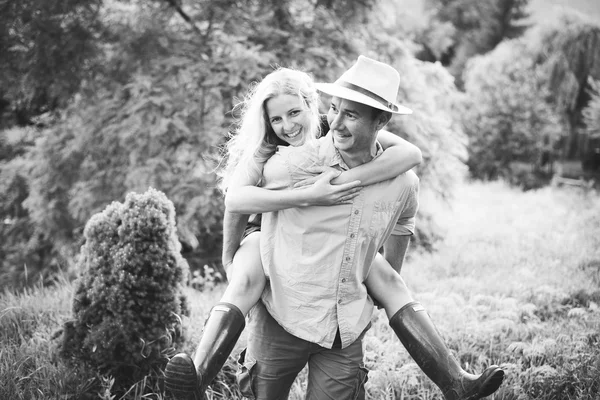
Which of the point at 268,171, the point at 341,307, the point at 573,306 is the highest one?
the point at 268,171

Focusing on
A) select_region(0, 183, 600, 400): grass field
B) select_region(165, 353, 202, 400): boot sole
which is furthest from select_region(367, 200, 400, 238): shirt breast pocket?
select_region(0, 183, 600, 400): grass field

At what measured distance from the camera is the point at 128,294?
2947mm

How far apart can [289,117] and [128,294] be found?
4.78 feet

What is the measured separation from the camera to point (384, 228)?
212 cm

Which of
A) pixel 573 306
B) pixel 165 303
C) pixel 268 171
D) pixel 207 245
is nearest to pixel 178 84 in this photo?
pixel 207 245

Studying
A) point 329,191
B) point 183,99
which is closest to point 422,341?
point 329,191

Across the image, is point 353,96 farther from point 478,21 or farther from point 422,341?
point 478,21

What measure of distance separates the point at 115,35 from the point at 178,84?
115 centimetres

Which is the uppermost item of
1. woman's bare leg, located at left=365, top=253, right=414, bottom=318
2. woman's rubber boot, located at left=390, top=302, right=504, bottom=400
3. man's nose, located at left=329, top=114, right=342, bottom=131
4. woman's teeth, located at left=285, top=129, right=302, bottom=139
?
man's nose, located at left=329, top=114, right=342, bottom=131

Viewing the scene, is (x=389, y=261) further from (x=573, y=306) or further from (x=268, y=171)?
(x=573, y=306)

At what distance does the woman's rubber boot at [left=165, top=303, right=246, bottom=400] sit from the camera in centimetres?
181

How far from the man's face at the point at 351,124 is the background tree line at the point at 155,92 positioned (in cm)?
258

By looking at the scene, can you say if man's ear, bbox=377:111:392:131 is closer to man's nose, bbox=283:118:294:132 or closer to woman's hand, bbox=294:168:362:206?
woman's hand, bbox=294:168:362:206

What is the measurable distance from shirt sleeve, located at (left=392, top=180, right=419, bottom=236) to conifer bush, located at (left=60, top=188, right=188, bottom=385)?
4.95ft
